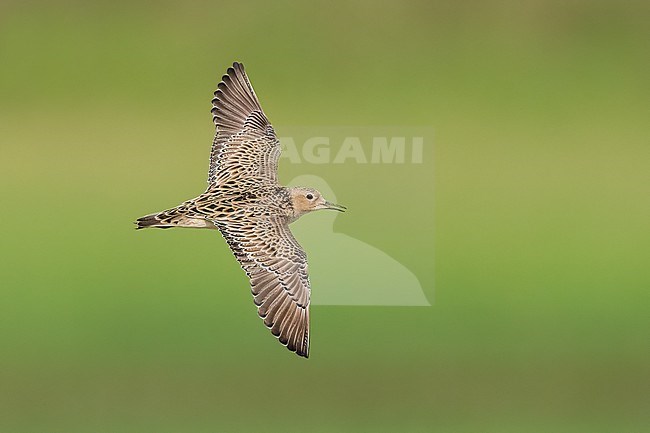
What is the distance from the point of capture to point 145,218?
159 centimetres

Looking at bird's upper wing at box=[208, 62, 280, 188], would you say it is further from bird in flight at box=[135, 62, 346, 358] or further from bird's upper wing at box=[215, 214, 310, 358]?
bird's upper wing at box=[215, 214, 310, 358]

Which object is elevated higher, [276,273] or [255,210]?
[255,210]

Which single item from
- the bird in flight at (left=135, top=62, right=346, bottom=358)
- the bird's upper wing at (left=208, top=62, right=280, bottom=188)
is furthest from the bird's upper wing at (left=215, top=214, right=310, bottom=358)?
the bird's upper wing at (left=208, top=62, right=280, bottom=188)

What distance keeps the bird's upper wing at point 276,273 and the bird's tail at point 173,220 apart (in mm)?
36

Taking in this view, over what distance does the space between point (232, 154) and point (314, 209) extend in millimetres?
226

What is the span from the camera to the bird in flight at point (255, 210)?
1562 mm

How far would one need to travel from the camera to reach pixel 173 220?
62.4 inches

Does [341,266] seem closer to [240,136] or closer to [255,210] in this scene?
[255,210]

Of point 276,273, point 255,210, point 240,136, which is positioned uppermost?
point 240,136

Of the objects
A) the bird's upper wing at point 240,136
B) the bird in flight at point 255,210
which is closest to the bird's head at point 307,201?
the bird in flight at point 255,210

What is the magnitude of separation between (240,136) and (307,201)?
0.81 feet

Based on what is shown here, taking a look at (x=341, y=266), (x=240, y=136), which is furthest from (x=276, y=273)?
(x=240, y=136)

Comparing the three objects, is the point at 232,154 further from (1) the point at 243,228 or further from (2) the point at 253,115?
(1) the point at 243,228

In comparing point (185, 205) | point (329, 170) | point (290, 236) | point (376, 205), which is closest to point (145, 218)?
point (185, 205)
